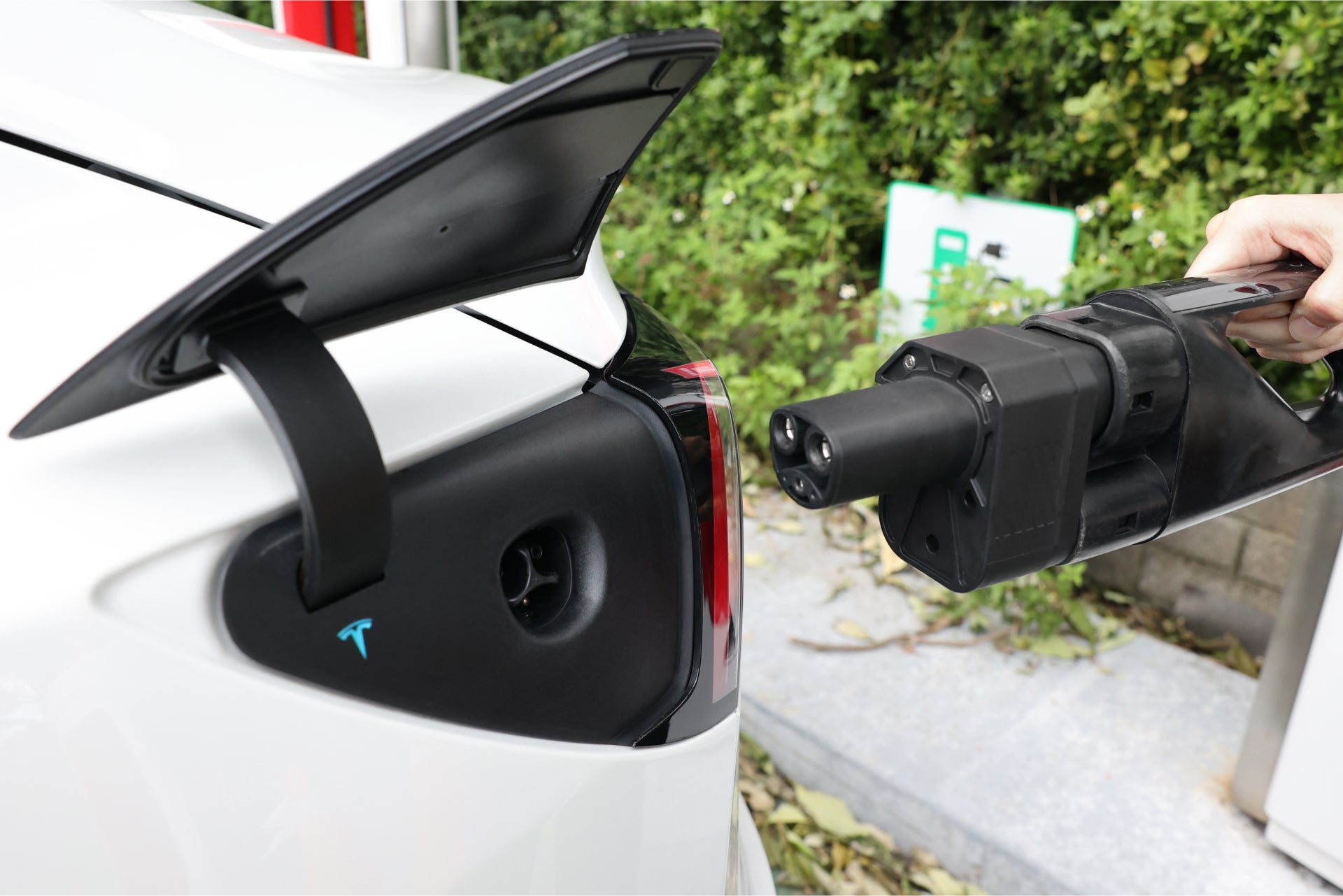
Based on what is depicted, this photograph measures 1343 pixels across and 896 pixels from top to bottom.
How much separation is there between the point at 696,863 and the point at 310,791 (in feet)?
1.41

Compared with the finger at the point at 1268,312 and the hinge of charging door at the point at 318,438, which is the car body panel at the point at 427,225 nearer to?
the hinge of charging door at the point at 318,438

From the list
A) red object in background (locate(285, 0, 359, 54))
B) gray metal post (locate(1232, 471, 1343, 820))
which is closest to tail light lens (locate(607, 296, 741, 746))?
gray metal post (locate(1232, 471, 1343, 820))

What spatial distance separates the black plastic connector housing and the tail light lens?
0.17 metres

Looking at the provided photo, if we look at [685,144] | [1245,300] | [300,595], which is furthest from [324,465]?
[685,144]

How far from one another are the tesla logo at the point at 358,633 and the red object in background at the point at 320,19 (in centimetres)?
181

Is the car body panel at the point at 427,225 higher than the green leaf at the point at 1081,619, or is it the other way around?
the car body panel at the point at 427,225

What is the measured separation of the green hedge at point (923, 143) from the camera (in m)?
2.72

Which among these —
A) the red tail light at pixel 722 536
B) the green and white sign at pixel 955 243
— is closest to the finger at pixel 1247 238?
the red tail light at pixel 722 536

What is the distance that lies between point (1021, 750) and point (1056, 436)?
1911mm

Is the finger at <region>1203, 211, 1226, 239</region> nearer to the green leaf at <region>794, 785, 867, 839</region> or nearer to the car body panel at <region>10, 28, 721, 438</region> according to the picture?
the car body panel at <region>10, 28, 721, 438</region>

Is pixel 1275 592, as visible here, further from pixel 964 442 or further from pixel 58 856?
pixel 58 856

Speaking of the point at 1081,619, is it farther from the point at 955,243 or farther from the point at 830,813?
the point at 955,243

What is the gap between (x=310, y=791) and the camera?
67 cm

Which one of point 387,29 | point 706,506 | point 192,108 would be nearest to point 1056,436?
point 706,506
